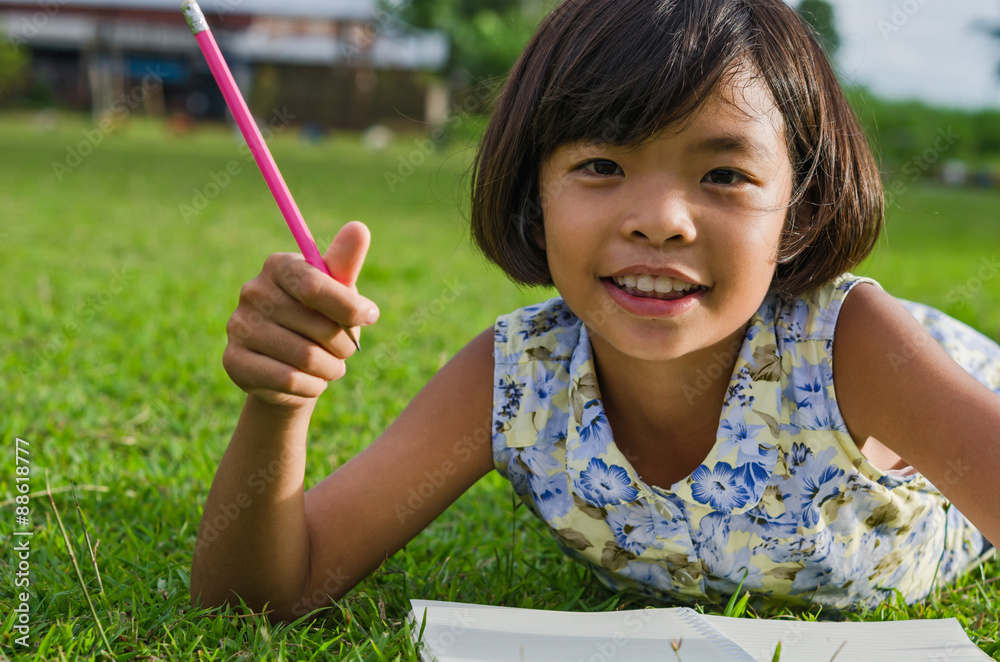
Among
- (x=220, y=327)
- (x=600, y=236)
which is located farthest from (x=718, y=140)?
(x=220, y=327)

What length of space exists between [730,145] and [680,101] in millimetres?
86

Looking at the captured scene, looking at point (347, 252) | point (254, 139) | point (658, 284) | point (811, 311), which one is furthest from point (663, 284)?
point (254, 139)

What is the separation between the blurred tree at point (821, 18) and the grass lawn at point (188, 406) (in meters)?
0.35

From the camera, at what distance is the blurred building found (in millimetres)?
22766

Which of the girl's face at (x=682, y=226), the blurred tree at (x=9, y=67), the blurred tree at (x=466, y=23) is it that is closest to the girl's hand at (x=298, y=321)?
the girl's face at (x=682, y=226)

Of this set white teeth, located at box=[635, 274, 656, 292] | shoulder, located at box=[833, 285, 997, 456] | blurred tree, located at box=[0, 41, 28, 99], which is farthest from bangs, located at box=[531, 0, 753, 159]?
blurred tree, located at box=[0, 41, 28, 99]

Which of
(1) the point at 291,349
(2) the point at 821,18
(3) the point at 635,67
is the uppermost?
(2) the point at 821,18

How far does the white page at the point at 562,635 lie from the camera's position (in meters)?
1.12

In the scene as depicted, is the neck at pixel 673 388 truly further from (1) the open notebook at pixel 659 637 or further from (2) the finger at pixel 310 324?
(2) the finger at pixel 310 324

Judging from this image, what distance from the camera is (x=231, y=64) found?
22.5m

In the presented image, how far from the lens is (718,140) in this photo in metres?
1.18

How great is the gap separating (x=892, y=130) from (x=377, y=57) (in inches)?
513

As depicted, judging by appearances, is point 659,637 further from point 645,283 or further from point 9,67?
point 9,67

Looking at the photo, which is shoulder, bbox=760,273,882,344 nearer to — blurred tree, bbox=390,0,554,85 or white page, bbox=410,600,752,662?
white page, bbox=410,600,752,662
